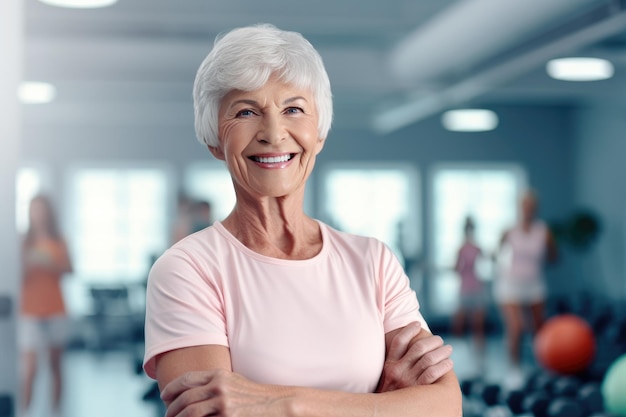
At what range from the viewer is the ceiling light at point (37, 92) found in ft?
23.0

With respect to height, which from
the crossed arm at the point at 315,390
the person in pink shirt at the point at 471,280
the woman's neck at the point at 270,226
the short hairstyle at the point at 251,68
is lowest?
the person in pink shirt at the point at 471,280

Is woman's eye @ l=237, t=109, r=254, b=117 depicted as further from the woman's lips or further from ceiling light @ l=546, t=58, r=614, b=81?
ceiling light @ l=546, t=58, r=614, b=81

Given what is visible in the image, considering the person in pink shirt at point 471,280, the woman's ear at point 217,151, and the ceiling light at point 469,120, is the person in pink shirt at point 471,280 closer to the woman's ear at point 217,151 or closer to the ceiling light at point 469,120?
the ceiling light at point 469,120

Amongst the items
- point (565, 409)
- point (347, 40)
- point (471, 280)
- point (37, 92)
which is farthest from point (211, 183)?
point (565, 409)

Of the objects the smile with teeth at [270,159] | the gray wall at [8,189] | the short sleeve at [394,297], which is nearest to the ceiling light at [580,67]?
the gray wall at [8,189]

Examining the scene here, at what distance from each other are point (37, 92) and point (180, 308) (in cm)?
706

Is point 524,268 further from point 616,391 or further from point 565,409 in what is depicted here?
point 565,409

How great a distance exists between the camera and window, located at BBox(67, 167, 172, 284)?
953cm

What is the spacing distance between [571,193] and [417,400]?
32.0 ft

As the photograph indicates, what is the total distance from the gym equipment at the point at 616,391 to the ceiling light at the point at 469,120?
539 centimetres

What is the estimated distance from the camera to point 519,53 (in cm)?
534

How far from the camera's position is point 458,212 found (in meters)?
10.1

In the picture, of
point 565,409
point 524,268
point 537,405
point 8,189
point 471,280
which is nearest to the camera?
point 8,189

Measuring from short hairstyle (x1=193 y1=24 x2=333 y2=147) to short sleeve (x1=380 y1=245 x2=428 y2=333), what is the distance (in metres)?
0.21
